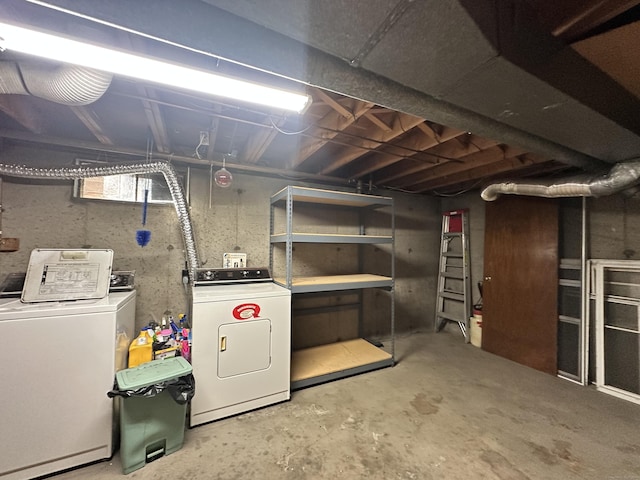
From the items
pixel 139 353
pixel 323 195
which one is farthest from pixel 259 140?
pixel 139 353

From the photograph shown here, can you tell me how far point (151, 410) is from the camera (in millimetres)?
1559

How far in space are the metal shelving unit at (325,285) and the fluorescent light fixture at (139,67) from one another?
111 cm

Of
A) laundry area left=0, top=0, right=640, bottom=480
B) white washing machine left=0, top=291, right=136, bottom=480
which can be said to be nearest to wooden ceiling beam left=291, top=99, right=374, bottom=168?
laundry area left=0, top=0, right=640, bottom=480

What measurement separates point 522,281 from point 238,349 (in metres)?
3.37

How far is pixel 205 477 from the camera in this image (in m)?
1.45

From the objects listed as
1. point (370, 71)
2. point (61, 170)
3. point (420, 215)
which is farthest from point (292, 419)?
point (420, 215)

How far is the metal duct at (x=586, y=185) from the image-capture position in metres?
1.95

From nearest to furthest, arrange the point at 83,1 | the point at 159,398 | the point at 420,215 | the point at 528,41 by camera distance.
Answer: the point at 83,1 → the point at 528,41 → the point at 159,398 → the point at 420,215

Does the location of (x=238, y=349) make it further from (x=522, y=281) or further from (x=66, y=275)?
(x=522, y=281)

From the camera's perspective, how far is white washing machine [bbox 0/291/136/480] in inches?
55.2

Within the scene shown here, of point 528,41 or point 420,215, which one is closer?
point 528,41

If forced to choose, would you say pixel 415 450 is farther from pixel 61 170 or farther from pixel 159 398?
pixel 61 170

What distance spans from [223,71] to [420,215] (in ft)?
11.9

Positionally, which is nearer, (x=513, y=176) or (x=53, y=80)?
(x=53, y=80)
